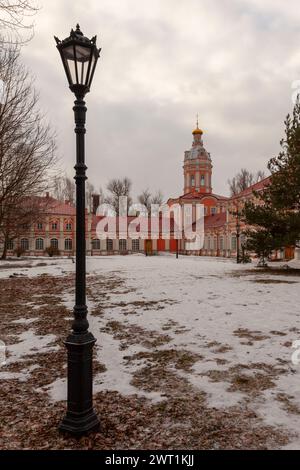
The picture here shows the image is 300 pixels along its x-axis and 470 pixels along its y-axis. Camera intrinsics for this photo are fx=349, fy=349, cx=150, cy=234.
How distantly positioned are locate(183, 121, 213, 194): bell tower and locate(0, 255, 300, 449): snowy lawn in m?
55.9

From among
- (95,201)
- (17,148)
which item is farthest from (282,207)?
(95,201)

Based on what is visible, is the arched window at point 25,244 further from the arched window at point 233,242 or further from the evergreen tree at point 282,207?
the evergreen tree at point 282,207

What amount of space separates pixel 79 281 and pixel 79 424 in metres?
1.46

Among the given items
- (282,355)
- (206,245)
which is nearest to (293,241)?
(282,355)

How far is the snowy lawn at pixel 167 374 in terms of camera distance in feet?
11.8

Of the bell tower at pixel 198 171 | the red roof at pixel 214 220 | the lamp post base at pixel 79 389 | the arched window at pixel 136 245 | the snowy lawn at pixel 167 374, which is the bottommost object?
→ the snowy lawn at pixel 167 374

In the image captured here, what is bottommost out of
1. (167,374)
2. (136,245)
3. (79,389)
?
(167,374)

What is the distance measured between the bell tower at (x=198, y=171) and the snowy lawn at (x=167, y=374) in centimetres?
5586

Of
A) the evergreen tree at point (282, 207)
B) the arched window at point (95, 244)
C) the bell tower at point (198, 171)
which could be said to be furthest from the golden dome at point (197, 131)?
the evergreen tree at point (282, 207)

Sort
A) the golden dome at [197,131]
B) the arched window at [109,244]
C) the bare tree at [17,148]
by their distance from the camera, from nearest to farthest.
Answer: the bare tree at [17,148] < the arched window at [109,244] < the golden dome at [197,131]

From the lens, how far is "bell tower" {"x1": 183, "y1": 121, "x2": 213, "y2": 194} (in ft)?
212

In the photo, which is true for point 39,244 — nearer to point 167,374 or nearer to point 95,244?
point 95,244

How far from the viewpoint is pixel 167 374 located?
17.1 feet
